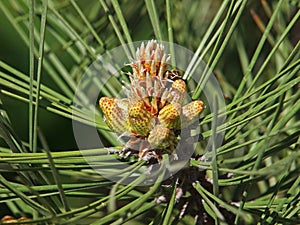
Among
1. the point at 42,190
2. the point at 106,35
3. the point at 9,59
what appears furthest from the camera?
the point at 9,59

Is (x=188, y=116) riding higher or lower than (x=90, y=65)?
lower

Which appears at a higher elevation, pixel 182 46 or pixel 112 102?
pixel 182 46

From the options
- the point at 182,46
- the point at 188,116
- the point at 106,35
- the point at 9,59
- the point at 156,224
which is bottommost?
the point at 156,224

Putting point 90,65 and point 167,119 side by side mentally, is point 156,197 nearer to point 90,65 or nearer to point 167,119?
point 167,119

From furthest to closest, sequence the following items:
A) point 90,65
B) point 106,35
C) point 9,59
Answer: point 9,59 → point 106,35 → point 90,65

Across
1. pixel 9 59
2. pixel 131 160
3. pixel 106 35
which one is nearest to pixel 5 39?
pixel 9 59

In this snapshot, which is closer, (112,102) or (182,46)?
(112,102)

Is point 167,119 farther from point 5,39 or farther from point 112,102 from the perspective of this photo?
point 5,39

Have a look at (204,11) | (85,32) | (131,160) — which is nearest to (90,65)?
(85,32)

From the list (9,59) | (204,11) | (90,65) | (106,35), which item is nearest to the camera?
(90,65)
